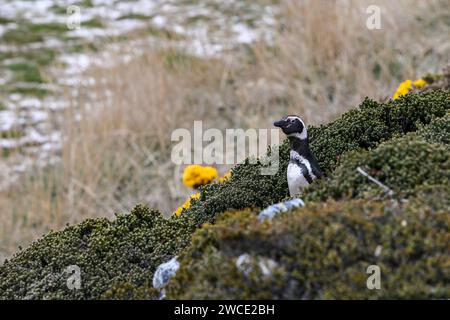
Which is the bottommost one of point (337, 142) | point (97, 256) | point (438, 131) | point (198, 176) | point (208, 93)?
point (208, 93)

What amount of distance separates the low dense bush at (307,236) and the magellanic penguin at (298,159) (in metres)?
0.37

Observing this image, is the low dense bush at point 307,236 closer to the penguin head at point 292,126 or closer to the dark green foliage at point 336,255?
the dark green foliage at point 336,255

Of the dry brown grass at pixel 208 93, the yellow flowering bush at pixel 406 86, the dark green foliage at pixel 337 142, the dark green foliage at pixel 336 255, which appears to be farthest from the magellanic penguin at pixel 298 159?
the dry brown grass at pixel 208 93

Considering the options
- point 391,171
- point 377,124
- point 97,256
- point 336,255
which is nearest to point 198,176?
point 377,124

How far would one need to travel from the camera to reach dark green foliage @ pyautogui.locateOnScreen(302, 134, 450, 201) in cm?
376

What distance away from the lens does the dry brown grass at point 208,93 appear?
8.97 m

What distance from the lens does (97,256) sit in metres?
4.35

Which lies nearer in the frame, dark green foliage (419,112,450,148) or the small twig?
the small twig

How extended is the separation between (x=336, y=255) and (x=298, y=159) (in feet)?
5.33

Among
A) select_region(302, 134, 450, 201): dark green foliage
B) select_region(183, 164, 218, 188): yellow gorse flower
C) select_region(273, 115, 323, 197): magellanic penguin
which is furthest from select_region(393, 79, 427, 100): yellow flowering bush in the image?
select_region(302, 134, 450, 201): dark green foliage

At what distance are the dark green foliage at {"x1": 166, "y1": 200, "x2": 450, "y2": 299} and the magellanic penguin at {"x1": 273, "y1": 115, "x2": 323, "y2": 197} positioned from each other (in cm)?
122

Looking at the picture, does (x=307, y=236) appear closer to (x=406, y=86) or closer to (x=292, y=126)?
(x=292, y=126)

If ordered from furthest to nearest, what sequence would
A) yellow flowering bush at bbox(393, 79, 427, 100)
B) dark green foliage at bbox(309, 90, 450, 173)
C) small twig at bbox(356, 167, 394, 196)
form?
1. yellow flowering bush at bbox(393, 79, 427, 100)
2. dark green foliage at bbox(309, 90, 450, 173)
3. small twig at bbox(356, 167, 394, 196)

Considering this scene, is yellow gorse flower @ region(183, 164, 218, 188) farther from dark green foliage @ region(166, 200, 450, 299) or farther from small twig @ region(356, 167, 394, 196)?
dark green foliage @ region(166, 200, 450, 299)
